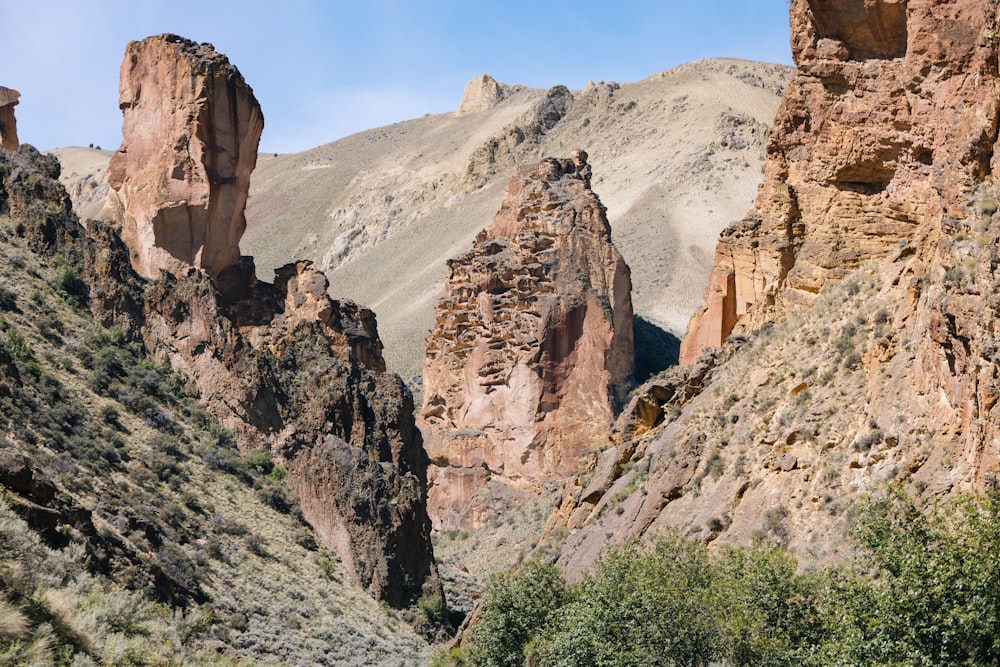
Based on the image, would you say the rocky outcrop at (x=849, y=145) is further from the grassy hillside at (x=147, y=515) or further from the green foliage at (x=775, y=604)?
the grassy hillside at (x=147, y=515)

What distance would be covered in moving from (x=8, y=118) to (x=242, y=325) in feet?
41.5

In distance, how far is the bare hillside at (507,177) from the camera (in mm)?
104812

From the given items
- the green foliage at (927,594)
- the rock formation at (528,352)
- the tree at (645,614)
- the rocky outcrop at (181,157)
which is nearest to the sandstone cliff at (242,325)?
the rocky outcrop at (181,157)

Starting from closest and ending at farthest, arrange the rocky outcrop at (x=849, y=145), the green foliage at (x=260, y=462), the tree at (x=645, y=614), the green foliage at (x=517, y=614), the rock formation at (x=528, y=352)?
the tree at (x=645, y=614) → the rocky outcrop at (x=849, y=145) → the green foliage at (x=517, y=614) → the green foliage at (x=260, y=462) → the rock formation at (x=528, y=352)

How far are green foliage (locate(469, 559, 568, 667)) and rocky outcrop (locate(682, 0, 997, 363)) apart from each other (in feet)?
28.5

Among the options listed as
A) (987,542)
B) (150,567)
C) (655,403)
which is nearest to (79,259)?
(150,567)

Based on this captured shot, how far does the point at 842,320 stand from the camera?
95.3 ft

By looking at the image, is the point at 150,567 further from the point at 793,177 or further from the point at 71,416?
the point at 793,177

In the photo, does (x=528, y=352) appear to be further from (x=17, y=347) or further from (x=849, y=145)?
(x=849, y=145)

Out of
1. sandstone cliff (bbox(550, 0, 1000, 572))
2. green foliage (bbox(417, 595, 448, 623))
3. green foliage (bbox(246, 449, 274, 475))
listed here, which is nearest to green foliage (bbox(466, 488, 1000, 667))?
sandstone cliff (bbox(550, 0, 1000, 572))

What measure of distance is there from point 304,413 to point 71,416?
34.6 feet

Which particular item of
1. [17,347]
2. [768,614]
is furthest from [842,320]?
[17,347]

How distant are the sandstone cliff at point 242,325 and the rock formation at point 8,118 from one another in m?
3.88

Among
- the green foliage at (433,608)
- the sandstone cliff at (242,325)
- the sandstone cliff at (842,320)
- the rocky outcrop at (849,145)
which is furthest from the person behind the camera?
the sandstone cliff at (242,325)
